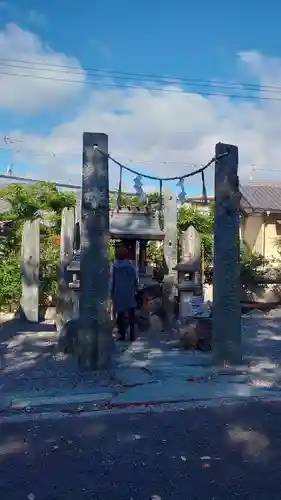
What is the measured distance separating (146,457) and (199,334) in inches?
188

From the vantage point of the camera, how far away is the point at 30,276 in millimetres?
12789

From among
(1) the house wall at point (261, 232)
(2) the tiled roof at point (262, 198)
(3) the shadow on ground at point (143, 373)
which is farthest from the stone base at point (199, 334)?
(1) the house wall at point (261, 232)

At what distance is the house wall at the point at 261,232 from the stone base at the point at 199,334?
412 inches

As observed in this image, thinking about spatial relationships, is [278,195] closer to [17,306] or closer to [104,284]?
[17,306]

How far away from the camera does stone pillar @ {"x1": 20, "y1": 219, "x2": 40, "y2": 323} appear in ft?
41.8

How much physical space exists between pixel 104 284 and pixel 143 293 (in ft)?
16.1

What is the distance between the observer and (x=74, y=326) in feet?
28.5

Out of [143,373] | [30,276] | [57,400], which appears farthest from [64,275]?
[57,400]

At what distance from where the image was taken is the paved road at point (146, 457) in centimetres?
396

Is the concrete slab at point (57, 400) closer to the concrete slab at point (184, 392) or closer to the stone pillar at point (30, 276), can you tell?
the concrete slab at point (184, 392)

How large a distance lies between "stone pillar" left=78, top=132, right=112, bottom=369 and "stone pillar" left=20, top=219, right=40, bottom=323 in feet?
17.8

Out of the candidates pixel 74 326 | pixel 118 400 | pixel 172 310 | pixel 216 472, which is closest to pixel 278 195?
pixel 172 310

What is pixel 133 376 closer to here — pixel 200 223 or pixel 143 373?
pixel 143 373

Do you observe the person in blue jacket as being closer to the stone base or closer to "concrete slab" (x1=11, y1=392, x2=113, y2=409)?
the stone base
